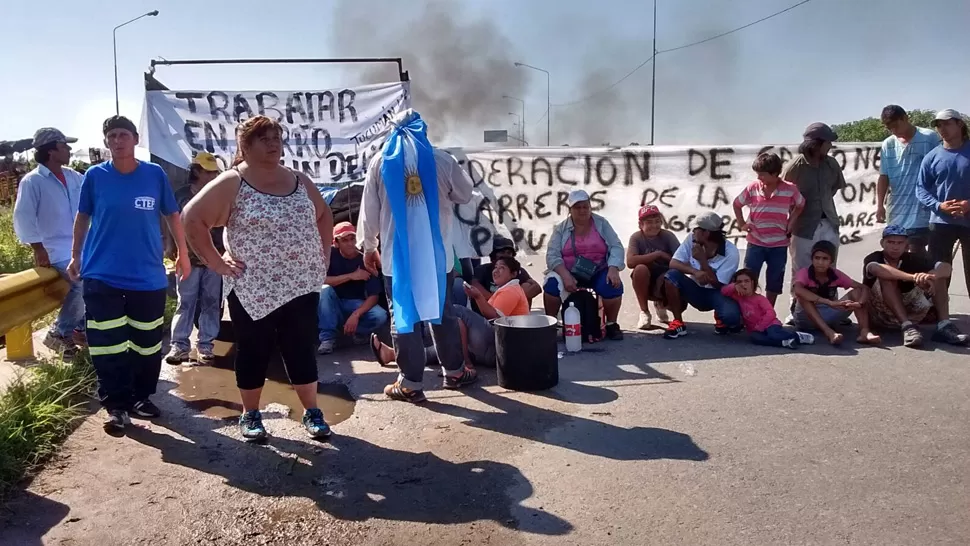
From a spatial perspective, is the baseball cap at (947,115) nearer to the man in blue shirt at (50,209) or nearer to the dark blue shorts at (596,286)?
the dark blue shorts at (596,286)

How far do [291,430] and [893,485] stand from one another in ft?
10.5

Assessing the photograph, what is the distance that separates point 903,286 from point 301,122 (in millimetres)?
6461

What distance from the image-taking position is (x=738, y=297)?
21.4 feet

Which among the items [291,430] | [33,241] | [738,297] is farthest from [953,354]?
[33,241]


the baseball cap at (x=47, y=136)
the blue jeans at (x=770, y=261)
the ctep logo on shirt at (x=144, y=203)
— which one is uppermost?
the baseball cap at (x=47, y=136)

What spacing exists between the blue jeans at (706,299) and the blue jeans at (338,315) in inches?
105

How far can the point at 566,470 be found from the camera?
12.2 feet

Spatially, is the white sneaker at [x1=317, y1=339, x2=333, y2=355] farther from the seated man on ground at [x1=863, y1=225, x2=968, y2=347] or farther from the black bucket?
the seated man on ground at [x1=863, y1=225, x2=968, y2=347]

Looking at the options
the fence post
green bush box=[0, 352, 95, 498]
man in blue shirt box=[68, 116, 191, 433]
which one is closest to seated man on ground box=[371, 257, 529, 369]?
man in blue shirt box=[68, 116, 191, 433]

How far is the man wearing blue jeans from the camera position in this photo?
5.93m

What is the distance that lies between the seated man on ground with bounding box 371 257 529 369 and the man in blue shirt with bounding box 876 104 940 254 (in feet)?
11.9

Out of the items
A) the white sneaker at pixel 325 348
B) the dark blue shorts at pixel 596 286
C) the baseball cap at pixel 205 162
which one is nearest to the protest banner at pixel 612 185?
the dark blue shorts at pixel 596 286

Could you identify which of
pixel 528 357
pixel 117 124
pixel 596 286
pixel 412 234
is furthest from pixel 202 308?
pixel 596 286

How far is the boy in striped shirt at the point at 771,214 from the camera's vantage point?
21.9 feet
